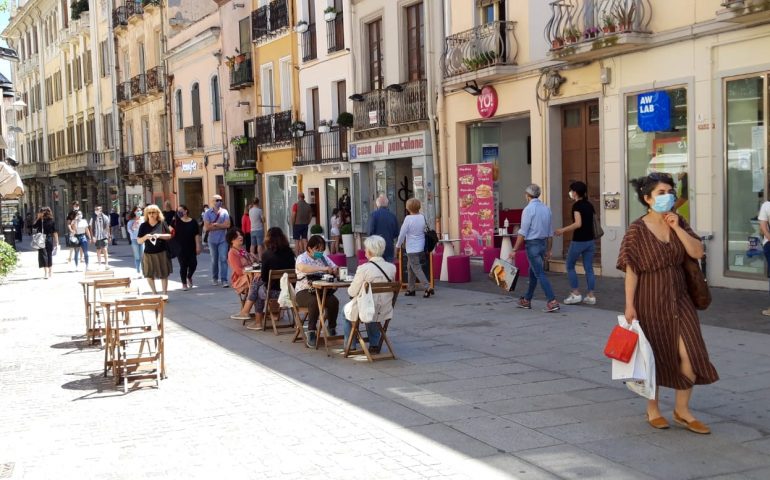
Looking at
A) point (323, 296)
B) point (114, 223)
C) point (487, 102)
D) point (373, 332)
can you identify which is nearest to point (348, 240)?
point (487, 102)

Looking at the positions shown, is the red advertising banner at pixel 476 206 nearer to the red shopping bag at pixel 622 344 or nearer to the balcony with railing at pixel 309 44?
the balcony with railing at pixel 309 44

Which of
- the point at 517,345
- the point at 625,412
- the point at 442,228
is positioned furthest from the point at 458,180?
the point at 625,412

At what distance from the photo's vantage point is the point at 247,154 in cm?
3241

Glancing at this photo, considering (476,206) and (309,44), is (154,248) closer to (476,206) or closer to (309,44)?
(476,206)

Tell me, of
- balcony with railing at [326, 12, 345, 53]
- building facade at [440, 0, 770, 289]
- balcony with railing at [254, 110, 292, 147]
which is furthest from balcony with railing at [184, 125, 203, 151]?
building facade at [440, 0, 770, 289]

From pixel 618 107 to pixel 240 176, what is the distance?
64.8ft

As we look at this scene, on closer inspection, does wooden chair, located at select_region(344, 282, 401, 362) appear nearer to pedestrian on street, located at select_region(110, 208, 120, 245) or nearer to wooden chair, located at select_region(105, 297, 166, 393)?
wooden chair, located at select_region(105, 297, 166, 393)

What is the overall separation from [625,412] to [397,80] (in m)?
17.0

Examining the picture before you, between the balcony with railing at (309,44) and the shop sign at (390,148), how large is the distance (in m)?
4.14

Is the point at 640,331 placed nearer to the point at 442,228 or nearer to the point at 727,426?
the point at 727,426

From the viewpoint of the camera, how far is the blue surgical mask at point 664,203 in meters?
5.87

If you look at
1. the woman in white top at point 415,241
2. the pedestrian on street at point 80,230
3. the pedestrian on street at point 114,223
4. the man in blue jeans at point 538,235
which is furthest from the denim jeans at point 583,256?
the pedestrian on street at point 114,223

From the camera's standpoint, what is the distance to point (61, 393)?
26.9 ft

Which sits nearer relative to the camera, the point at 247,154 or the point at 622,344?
the point at 622,344
